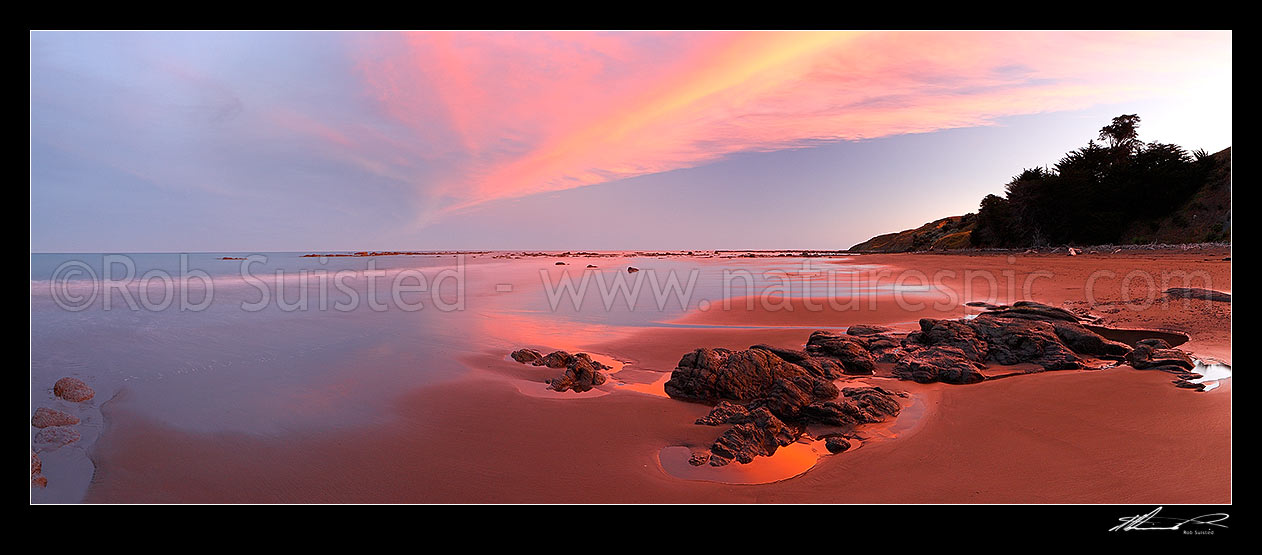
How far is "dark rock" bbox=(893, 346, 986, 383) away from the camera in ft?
18.2

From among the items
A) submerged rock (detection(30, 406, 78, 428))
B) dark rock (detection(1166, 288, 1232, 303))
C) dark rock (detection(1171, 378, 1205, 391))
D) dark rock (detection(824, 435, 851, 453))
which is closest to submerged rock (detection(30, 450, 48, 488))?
submerged rock (detection(30, 406, 78, 428))

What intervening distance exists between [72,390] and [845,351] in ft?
31.9

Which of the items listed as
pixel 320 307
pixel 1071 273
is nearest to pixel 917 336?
pixel 320 307

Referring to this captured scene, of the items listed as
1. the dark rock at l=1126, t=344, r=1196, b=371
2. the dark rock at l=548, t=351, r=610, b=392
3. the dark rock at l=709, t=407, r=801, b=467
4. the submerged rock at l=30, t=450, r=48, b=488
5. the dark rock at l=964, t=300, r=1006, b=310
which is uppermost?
the dark rock at l=964, t=300, r=1006, b=310

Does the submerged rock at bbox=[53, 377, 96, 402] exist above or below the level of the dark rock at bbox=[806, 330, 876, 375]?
below

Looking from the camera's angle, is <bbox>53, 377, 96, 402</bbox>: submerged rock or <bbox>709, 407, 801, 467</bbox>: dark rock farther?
<bbox>53, 377, 96, 402</bbox>: submerged rock

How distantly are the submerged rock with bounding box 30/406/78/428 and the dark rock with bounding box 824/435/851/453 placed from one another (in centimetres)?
738

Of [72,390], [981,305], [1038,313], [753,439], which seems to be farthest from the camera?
[981,305]

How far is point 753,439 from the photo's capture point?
12.6 ft

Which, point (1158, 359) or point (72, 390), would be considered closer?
point (72, 390)

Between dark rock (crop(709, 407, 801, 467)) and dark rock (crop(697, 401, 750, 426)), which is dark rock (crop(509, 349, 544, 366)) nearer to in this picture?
dark rock (crop(697, 401, 750, 426))

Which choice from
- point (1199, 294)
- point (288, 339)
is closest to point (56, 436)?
point (288, 339)
